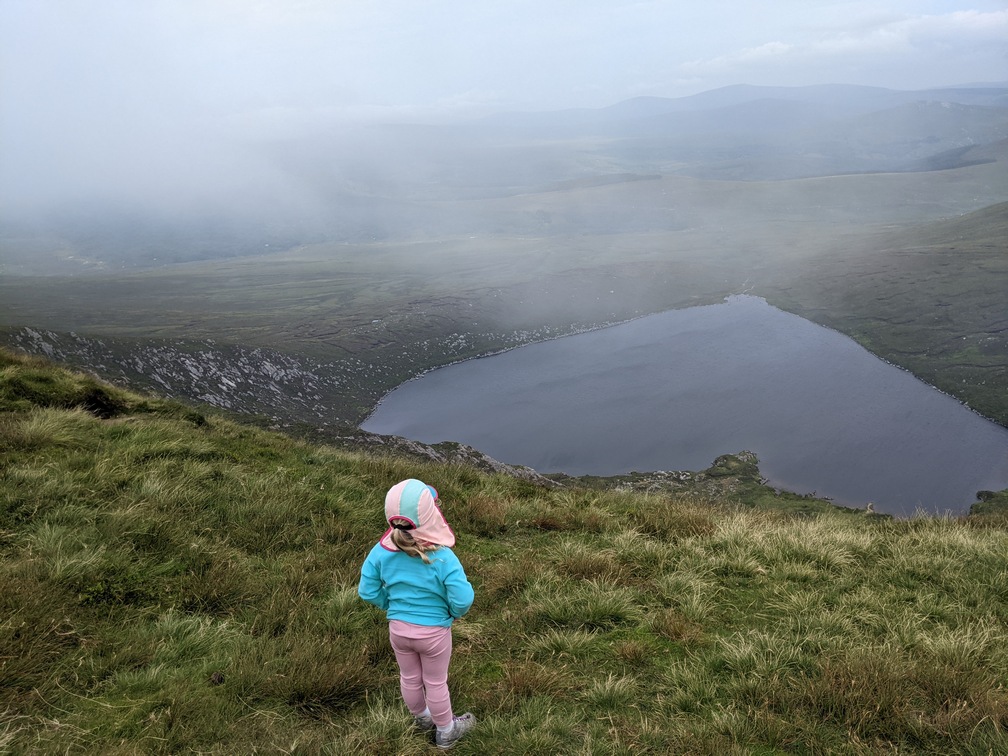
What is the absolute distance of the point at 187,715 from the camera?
4785 millimetres

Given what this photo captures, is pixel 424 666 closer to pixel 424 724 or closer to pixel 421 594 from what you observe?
pixel 424 724

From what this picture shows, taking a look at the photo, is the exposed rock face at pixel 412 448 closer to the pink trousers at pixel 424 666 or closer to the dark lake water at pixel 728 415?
the dark lake water at pixel 728 415

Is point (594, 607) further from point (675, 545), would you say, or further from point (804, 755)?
point (675, 545)

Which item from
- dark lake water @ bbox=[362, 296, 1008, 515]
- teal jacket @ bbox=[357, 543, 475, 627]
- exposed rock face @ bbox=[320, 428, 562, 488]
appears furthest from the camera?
dark lake water @ bbox=[362, 296, 1008, 515]

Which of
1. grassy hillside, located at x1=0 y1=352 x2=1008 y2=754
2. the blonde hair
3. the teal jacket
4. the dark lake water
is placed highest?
the blonde hair

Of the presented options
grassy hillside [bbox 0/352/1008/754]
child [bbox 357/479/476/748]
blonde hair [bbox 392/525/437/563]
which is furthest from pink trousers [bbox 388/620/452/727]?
blonde hair [bbox 392/525/437/563]

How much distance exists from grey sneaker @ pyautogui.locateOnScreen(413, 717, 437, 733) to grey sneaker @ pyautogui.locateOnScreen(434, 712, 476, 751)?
9 centimetres

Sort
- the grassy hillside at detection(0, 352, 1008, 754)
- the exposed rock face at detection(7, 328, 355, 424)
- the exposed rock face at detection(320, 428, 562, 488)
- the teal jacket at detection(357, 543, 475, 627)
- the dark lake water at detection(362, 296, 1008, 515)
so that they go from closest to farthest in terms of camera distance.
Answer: the grassy hillside at detection(0, 352, 1008, 754)
the teal jacket at detection(357, 543, 475, 627)
the exposed rock face at detection(320, 428, 562, 488)
the dark lake water at detection(362, 296, 1008, 515)
the exposed rock face at detection(7, 328, 355, 424)

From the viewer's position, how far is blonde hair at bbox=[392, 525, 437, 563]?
16.1ft

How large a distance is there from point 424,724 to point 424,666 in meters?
0.48

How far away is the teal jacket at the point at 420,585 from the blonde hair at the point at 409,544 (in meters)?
0.07

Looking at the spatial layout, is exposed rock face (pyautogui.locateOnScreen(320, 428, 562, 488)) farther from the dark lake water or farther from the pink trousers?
the pink trousers

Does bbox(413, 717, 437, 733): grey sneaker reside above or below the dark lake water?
above

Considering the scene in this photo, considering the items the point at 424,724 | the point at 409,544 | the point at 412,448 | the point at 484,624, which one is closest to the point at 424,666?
the point at 424,724
